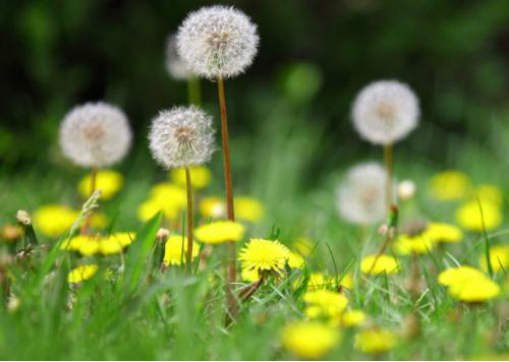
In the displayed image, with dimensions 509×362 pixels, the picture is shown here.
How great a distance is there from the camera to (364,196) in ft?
10.2

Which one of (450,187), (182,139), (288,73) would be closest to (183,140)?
(182,139)

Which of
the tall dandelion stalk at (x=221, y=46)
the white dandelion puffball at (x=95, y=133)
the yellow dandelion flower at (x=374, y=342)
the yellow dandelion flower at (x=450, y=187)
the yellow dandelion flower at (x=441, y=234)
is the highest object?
the tall dandelion stalk at (x=221, y=46)

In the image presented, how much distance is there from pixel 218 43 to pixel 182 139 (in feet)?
0.83

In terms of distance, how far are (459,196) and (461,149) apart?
1773 mm

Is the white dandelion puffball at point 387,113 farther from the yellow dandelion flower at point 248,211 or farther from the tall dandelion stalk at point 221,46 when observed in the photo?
the tall dandelion stalk at point 221,46

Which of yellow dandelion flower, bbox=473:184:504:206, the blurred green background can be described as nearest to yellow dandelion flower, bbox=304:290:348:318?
yellow dandelion flower, bbox=473:184:504:206

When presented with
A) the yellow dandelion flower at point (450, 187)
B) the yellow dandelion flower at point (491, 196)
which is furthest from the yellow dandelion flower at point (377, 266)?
the yellow dandelion flower at point (450, 187)

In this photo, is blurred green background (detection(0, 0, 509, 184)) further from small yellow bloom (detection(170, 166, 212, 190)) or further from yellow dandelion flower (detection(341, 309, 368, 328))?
yellow dandelion flower (detection(341, 309, 368, 328))

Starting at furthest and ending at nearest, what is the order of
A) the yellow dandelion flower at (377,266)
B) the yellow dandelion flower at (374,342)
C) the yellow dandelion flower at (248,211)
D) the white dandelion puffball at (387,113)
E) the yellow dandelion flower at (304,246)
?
1. the yellow dandelion flower at (248,211)
2. the white dandelion puffball at (387,113)
3. the yellow dandelion flower at (304,246)
4. the yellow dandelion flower at (377,266)
5. the yellow dandelion flower at (374,342)

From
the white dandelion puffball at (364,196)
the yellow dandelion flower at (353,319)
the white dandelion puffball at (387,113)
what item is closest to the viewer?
the yellow dandelion flower at (353,319)

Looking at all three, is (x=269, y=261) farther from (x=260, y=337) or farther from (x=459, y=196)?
(x=459, y=196)

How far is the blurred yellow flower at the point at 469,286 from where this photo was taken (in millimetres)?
1522

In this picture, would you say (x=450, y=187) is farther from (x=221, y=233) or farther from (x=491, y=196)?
(x=221, y=233)

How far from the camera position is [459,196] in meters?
3.96
